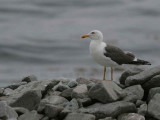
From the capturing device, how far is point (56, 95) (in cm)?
1136

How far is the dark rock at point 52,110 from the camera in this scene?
10.1 metres

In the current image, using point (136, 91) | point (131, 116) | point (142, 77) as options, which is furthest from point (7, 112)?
point (142, 77)

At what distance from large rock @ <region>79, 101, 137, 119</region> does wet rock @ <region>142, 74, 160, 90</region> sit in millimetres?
1116

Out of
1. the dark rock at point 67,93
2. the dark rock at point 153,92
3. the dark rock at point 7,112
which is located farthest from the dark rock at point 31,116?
the dark rock at point 153,92

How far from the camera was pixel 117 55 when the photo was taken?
522 inches

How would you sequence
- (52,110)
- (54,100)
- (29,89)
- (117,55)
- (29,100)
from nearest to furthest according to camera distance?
(52,110)
(29,100)
(54,100)
(29,89)
(117,55)

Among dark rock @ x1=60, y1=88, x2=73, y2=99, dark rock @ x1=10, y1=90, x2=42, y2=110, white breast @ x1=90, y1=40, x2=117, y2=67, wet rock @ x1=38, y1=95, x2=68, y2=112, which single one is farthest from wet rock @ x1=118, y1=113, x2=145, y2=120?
white breast @ x1=90, y1=40, x2=117, y2=67

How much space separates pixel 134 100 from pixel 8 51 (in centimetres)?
2960

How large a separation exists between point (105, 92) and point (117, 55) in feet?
9.10

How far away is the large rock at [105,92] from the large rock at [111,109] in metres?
0.15

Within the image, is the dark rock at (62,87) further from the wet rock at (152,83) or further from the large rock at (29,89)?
the wet rock at (152,83)

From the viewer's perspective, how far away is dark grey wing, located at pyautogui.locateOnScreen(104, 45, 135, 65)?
13.1 meters

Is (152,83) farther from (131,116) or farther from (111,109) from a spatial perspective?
(111,109)

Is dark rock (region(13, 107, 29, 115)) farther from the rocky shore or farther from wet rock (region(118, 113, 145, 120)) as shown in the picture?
wet rock (region(118, 113, 145, 120))
